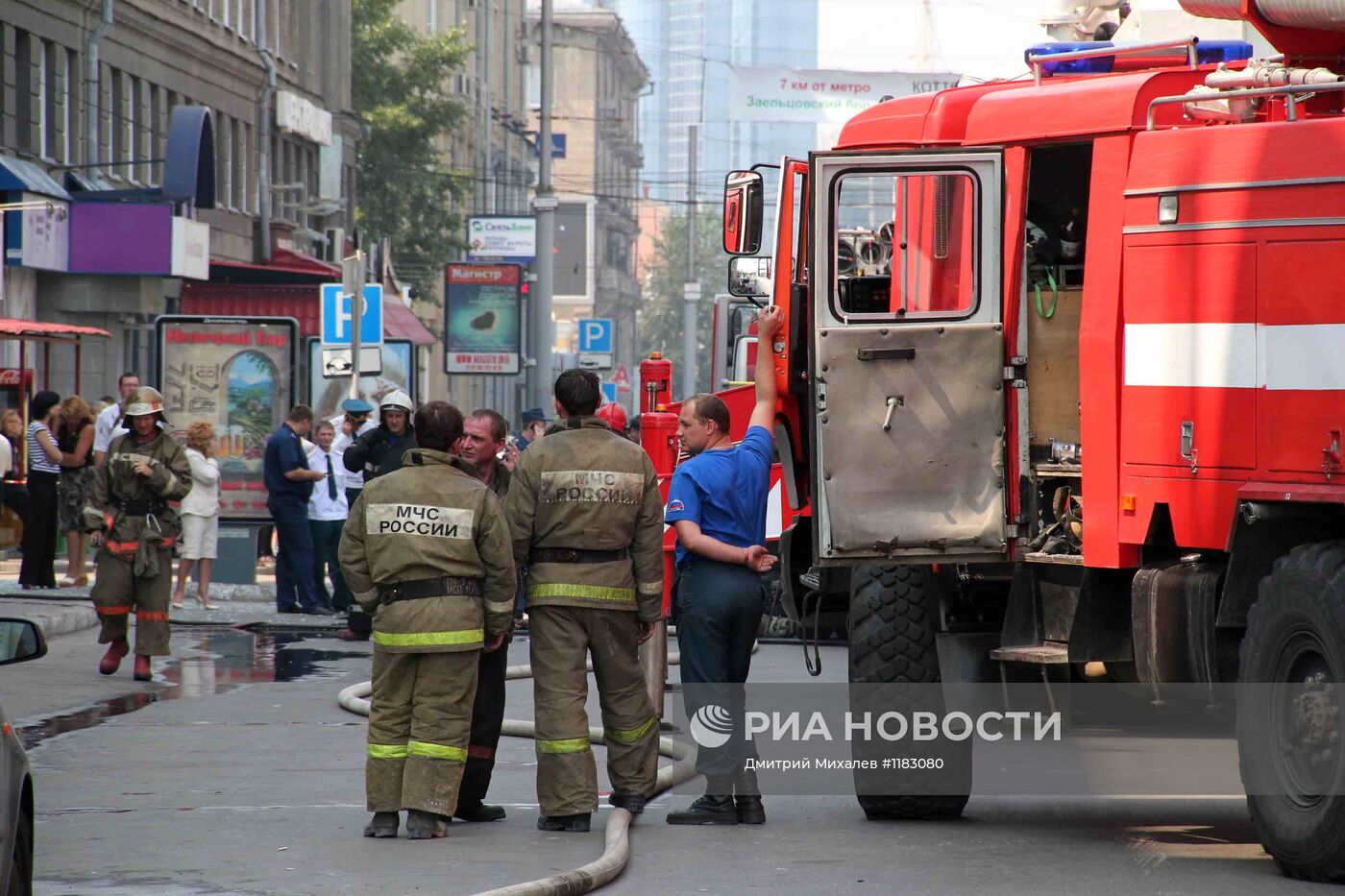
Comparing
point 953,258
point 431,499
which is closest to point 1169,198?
point 953,258

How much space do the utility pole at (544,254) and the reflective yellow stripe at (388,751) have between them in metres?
25.7

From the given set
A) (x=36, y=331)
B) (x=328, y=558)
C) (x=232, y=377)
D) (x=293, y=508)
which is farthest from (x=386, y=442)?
(x=36, y=331)

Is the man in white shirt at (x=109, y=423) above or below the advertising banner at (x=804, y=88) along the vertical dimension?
below

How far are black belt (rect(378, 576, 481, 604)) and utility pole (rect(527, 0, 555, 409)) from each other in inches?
1008

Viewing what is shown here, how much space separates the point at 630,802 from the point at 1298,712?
2877mm

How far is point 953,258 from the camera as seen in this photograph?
31.0 ft

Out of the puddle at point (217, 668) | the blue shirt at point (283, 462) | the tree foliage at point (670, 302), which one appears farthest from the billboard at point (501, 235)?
the tree foliage at point (670, 302)

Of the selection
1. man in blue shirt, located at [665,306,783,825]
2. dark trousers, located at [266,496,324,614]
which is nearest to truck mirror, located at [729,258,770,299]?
man in blue shirt, located at [665,306,783,825]

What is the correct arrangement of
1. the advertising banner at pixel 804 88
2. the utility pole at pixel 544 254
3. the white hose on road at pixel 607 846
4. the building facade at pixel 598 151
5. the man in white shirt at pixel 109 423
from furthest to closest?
the building facade at pixel 598 151
the advertising banner at pixel 804 88
the utility pole at pixel 544 254
the man in white shirt at pixel 109 423
the white hose on road at pixel 607 846

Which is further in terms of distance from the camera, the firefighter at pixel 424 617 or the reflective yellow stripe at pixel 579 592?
the reflective yellow stripe at pixel 579 592

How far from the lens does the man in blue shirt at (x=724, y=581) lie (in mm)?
9062

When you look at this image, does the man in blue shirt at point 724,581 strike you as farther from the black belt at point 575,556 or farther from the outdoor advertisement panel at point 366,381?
the outdoor advertisement panel at point 366,381

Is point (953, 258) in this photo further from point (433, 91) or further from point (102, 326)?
point (433, 91)

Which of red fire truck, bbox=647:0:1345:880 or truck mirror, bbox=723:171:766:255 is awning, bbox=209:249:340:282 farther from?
red fire truck, bbox=647:0:1345:880
